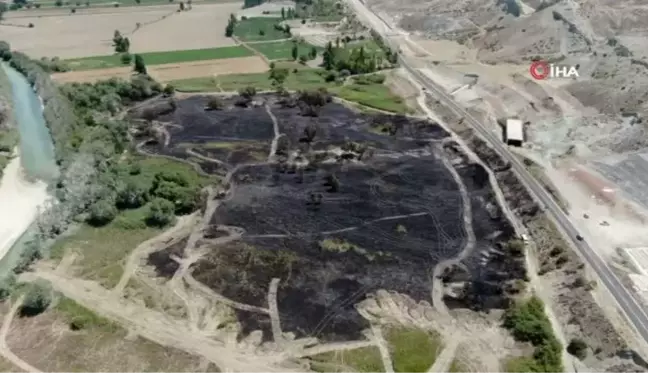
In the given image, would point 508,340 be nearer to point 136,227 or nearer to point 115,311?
point 115,311

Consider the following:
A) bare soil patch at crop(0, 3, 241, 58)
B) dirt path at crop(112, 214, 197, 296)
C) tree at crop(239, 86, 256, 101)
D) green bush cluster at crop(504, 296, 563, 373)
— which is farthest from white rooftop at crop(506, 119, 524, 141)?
bare soil patch at crop(0, 3, 241, 58)

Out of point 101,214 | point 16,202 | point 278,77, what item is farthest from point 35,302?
point 278,77

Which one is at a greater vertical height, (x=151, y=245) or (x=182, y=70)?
(x=182, y=70)

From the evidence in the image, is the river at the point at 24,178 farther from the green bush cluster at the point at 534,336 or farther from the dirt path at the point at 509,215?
the dirt path at the point at 509,215

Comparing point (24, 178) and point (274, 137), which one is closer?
point (24, 178)

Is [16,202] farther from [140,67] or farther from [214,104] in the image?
[140,67]

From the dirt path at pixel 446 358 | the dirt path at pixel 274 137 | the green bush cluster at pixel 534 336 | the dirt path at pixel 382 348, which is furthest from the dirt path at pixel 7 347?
the green bush cluster at pixel 534 336

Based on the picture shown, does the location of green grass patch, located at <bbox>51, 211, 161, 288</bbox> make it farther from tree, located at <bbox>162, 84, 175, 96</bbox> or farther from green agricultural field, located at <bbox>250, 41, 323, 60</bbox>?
green agricultural field, located at <bbox>250, 41, 323, 60</bbox>
